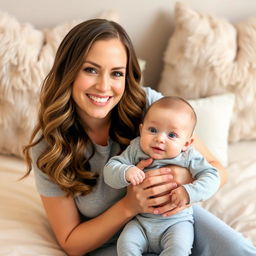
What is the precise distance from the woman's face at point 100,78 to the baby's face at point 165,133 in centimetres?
15

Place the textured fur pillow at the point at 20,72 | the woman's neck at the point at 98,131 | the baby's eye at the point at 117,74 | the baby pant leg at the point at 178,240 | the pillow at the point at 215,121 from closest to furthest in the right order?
the baby pant leg at the point at 178,240 < the baby's eye at the point at 117,74 < the woman's neck at the point at 98,131 < the textured fur pillow at the point at 20,72 < the pillow at the point at 215,121

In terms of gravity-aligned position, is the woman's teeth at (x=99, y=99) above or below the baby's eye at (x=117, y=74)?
below

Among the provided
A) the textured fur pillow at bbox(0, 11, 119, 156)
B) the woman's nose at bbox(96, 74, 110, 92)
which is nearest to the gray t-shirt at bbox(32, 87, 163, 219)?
the woman's nose at bbox(96, 74, 110, 92)

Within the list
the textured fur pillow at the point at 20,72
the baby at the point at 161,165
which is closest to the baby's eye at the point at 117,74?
the baby at the point at 161,165

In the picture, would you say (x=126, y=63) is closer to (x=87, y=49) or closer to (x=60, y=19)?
(x=87, y=49)

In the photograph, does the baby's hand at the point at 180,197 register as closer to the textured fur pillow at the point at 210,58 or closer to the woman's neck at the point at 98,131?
the woman's neck at the point at 98,131

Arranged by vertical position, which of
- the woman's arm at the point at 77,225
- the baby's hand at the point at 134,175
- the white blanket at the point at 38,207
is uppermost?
the baby's hand at the point at 134,175

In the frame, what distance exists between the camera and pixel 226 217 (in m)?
1.79

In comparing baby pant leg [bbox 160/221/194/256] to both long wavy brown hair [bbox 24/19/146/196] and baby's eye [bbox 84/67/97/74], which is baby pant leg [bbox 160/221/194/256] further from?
baby's eye [bbox 84/67/97/74]

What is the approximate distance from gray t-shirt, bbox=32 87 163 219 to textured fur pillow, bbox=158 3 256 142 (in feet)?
2.41

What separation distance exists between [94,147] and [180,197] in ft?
1.21

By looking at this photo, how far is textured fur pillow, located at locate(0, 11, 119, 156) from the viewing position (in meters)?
1.92

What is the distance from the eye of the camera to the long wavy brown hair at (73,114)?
4.50ft

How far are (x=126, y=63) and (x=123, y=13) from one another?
0.84 metres
